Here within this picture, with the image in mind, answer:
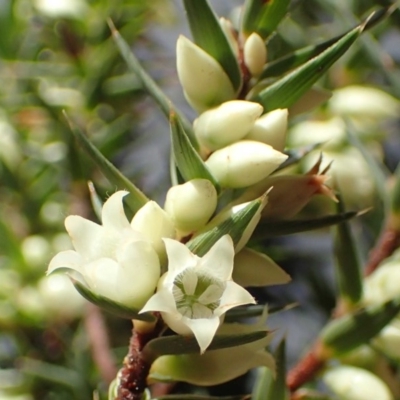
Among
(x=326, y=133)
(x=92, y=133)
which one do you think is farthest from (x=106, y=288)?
(x=92, y=133)

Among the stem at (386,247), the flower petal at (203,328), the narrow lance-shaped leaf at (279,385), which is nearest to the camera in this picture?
the flower petal at (203,328)

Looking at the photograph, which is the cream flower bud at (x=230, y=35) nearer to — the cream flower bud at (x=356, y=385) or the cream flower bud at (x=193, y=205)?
the cream flower bud at (x=193, y=205)

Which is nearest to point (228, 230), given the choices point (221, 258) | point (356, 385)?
point (221, 258)

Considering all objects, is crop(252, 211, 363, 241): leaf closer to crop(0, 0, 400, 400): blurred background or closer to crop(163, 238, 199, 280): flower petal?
crop(163, 238, 199, 280): flower petal

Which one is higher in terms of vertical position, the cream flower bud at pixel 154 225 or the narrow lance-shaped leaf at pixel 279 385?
the cream flower bud at pixel 154 225

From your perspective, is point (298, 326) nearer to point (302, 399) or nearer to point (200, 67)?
point (302, 399)

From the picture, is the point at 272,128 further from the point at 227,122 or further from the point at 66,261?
the point at 66,261

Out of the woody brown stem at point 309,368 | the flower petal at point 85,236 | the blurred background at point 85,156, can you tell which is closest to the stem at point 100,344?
the blurred background at point 85,156
